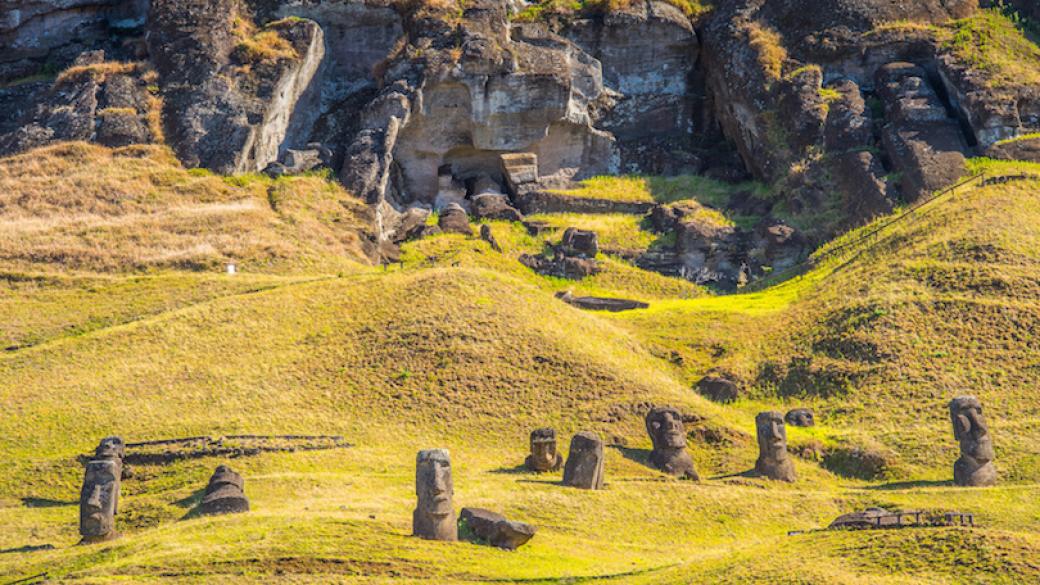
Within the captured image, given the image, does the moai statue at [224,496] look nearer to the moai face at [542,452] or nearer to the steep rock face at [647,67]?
the moai face at [542,452]

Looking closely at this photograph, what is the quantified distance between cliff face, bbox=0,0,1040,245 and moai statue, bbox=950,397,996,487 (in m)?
23.7

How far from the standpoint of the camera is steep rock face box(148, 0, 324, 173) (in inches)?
3036

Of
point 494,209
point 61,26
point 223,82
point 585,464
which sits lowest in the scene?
point 585,464

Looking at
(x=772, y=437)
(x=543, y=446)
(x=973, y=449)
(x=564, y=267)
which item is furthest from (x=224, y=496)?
(x=564, y=267)

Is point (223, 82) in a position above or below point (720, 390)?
above

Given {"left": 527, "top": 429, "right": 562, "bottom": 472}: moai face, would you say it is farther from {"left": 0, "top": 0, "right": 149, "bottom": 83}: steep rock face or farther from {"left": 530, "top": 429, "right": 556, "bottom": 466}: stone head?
{"left": 0, "top": 0, "right": 149, "bottom": 83}: steep rock face

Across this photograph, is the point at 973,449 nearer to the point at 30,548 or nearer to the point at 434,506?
the point at 434,506

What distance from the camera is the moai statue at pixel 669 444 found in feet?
164

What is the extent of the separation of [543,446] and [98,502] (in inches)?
482

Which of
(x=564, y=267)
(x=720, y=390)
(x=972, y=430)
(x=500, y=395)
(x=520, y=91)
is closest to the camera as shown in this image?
(x=972, y=430)

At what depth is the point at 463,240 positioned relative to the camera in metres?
74.4

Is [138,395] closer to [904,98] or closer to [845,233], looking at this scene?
[845,233]

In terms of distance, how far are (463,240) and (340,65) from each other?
47.2ft

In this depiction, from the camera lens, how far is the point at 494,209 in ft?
258
